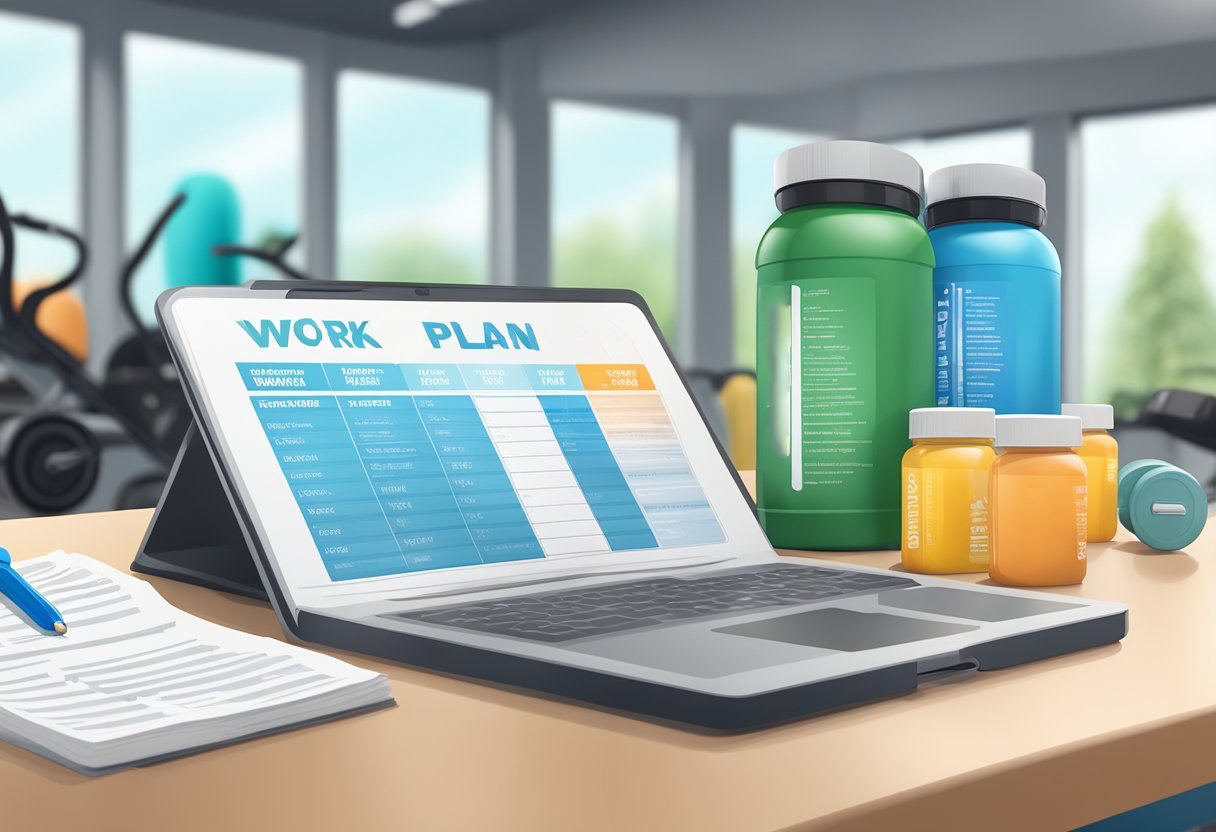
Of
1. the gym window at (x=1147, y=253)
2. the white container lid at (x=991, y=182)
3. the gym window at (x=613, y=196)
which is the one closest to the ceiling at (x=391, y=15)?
the gym window at (x=613, y=196)

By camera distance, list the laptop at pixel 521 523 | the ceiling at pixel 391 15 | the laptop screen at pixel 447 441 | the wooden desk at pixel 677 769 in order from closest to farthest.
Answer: the wooden desk at pixel 677 769 < the laptop at pixel 521 523 < the laptop screen at pixel 447 441 < the ceiling at pixel 391 15

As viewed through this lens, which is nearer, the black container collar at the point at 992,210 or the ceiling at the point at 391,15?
the black container collar at the point at 992,210

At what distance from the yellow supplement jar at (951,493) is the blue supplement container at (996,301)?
95mm

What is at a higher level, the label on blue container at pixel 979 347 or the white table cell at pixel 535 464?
the label on blue container at pixel 979 347

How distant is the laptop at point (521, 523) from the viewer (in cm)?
36

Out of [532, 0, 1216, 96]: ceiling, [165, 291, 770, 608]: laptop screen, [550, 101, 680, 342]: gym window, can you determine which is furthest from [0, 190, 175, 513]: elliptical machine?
[532, 0, 1216, 96]: ceiling

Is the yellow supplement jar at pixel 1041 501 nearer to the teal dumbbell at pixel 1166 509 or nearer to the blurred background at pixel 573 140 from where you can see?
the teal dumbbell at pixel 1166 509

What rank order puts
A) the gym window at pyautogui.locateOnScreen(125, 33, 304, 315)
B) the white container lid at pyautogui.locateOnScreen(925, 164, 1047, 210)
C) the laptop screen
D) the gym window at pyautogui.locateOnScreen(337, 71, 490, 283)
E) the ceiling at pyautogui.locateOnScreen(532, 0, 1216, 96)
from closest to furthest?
the laptop screen
the white container lid at pyautogui.locateOnScreen(925, 164, 1047, 210)
the ceiling at pyautogui.locateOnScreen(532, 0, 1216, 96)
the gym window at pyautogui.locateOnScreen(125, 33, 304, 315)
the gym window at pyautogui.locateOnScreen(337, 71, 490, 283)

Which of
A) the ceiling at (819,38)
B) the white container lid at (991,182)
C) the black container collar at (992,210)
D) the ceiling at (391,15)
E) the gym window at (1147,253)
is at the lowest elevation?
the black container collar at (992,210)

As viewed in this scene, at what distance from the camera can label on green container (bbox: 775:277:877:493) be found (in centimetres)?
65

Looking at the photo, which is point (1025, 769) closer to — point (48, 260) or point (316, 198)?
point (48, 260)

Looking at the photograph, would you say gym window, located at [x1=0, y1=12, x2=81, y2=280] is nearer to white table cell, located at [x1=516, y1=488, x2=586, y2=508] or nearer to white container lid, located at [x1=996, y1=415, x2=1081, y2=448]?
white table cell, located at [x1=516, y1=488, x2=586, y2=508]

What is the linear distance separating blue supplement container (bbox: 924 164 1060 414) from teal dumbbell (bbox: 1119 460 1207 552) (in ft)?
0.24

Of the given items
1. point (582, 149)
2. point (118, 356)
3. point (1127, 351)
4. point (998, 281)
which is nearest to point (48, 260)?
point (118, 356)
